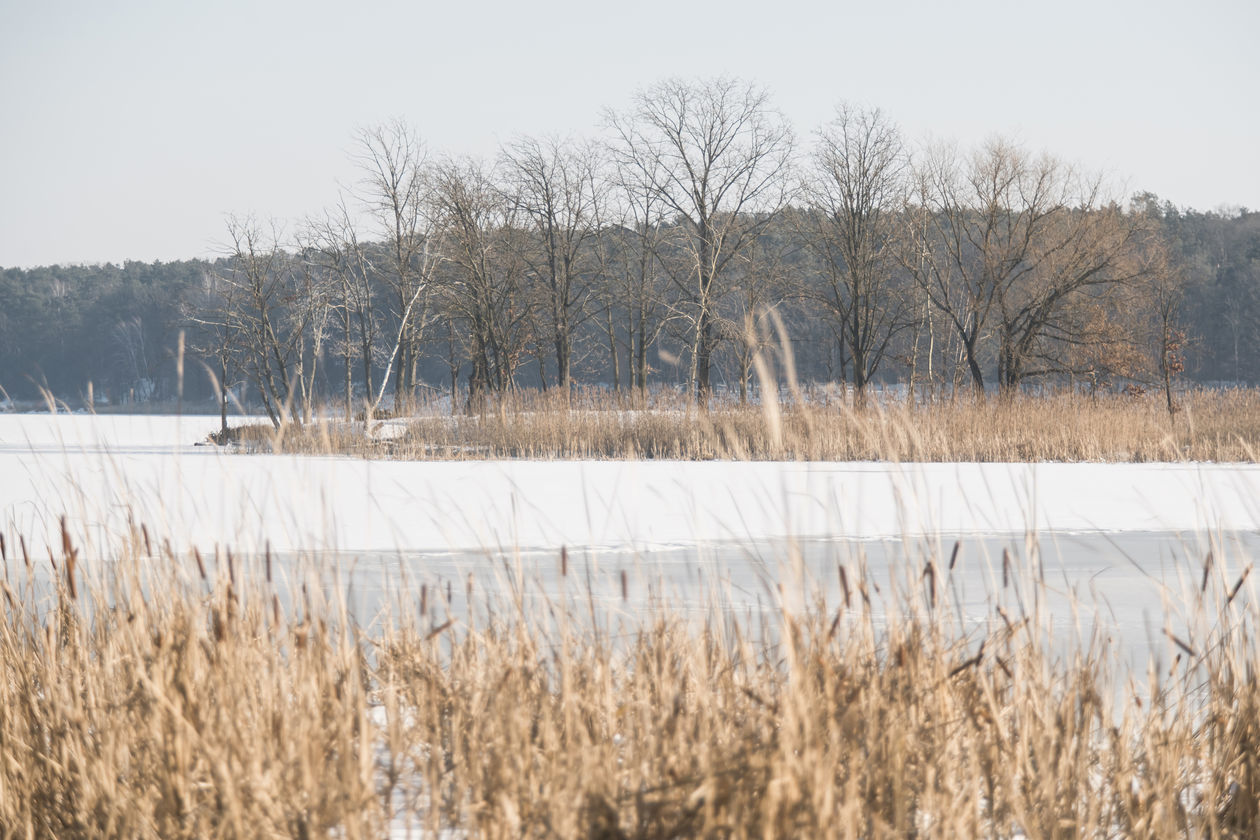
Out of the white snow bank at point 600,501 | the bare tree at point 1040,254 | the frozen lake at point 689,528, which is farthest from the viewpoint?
the bare tree at point 1040,254

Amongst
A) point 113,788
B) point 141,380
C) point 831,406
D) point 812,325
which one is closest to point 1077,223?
point 831,406

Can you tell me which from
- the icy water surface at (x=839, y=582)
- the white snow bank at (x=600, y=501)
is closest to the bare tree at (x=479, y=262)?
the white snow bank at (x=600, y=501)

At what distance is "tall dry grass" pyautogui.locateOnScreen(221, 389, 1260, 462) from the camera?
13.7 m

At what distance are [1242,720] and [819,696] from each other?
1.10 m

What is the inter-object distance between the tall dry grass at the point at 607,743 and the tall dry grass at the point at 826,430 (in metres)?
10.00

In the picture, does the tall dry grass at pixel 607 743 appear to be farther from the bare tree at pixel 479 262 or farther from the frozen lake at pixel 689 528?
the bare tree at pixel 479 262

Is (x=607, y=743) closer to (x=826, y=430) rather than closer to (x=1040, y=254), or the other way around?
(x=826, y=430)

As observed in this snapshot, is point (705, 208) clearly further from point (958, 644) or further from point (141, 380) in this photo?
point (141, 380)

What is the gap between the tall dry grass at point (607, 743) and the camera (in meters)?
1.85

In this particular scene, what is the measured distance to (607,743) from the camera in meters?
2.01

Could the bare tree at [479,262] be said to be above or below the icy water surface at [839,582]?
above

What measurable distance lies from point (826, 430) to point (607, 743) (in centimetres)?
1259

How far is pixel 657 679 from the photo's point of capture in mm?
2348

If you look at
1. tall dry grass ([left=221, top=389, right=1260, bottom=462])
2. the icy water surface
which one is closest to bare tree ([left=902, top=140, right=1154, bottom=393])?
tall dry grass ([left=221, top=389, right=1260, bottom=462])
